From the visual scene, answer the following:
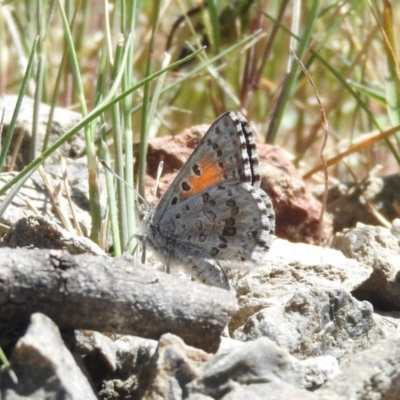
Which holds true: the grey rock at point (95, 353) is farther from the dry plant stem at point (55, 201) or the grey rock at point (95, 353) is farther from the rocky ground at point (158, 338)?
the dry plant stem at point (55, 201)

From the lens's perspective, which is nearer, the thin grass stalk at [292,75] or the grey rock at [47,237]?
the grey rock at [47,237]

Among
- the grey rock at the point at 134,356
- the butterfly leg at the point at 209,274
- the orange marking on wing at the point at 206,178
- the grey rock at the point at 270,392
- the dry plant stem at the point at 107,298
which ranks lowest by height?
the grey rock at the point at 134,356

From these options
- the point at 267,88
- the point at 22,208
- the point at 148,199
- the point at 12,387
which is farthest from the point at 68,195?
the point at 267,88

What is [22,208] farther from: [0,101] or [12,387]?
[12,387]

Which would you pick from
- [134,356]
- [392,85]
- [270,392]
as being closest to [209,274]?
[134,356]

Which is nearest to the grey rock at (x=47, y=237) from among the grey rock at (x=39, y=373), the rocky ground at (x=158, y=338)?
the rocky ground at (x=158, y=338)

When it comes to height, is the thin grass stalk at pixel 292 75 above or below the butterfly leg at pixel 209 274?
above

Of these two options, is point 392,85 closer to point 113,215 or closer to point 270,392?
point 113,215
